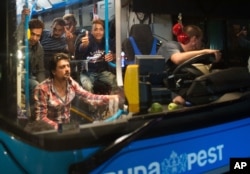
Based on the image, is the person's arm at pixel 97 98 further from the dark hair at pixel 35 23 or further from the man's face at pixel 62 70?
the dark hair at pixel 35 23

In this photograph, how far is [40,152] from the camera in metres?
1.38

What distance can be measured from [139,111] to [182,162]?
305mm

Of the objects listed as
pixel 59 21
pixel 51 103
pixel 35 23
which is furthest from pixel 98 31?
pixel 51 103

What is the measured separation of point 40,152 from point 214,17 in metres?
1.23

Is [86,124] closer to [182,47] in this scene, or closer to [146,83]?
[146,83]

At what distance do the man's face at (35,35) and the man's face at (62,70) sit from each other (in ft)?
0.44

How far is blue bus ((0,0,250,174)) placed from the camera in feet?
4.59

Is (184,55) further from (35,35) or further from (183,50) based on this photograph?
(35,35)

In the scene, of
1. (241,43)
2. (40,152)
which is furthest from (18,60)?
(241,43)

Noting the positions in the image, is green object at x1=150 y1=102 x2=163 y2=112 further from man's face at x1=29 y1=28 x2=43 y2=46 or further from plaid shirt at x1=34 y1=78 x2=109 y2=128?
man's face at x1=29 y1=28 x2=43 y2=46

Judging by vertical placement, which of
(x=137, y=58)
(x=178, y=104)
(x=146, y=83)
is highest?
(x=137, y=58)

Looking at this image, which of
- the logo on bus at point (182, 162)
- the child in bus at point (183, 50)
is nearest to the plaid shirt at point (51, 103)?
the logo on bus at point (182, 162)

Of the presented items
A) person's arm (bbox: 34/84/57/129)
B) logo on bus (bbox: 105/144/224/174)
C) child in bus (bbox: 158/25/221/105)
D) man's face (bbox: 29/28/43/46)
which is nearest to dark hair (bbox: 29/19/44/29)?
man's face (bbox: 29/28/43/46)

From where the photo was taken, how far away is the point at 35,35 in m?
1.49
